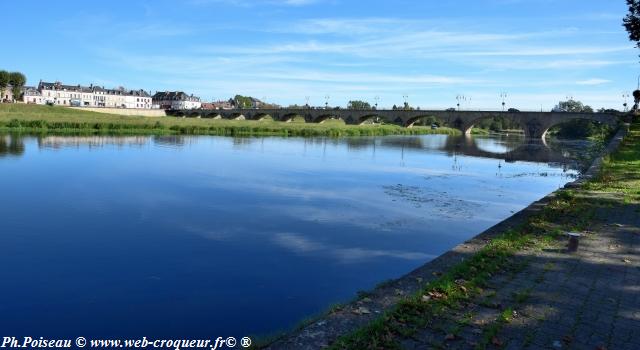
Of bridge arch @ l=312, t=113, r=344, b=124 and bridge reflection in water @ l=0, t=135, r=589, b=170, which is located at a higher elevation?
bridge arch @ l=312, t=113, r=344, b=124

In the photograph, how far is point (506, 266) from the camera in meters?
8.39

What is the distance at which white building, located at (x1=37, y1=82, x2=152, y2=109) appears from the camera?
493ft

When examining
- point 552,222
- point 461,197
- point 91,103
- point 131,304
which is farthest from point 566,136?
point 91,103

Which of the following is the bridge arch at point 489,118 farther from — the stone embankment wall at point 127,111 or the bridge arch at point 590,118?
the stone embankment wall at point 127,111

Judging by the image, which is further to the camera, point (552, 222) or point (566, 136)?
point (566, 136)

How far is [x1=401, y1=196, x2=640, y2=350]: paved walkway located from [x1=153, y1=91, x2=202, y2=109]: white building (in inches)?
7183

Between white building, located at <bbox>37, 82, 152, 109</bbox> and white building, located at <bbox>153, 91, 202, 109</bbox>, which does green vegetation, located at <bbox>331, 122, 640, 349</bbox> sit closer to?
white building, located at <bbox>37, 82, 152, 109</bbox>

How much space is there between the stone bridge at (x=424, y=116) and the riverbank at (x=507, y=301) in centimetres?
7662

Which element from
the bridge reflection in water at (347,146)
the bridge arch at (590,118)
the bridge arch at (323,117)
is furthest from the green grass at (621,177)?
the bridge arch at (323,117)

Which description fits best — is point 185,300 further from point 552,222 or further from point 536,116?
point 536,116

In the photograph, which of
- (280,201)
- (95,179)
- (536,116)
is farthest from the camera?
(536,116)

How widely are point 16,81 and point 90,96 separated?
5294cm

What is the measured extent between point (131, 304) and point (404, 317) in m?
4.72

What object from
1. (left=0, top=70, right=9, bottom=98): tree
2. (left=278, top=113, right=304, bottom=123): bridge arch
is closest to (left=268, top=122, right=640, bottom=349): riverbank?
(left=278, top=113, right=304, bottom=123): bridge arch
